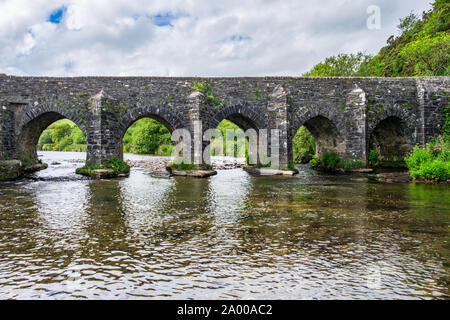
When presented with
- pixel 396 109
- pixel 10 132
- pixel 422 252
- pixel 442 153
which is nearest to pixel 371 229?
pixel 422 252

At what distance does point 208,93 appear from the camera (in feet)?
60.8

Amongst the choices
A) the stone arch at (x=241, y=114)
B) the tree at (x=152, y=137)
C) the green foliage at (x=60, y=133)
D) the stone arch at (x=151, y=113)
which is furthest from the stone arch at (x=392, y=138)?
the green foliage at (x=60, y=133)

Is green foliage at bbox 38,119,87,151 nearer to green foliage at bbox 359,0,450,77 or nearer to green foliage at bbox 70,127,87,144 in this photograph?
green foliage at bbox 70,127,87,144

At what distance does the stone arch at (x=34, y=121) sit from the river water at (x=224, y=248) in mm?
8627

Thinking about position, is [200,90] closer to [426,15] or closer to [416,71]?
[416,71]

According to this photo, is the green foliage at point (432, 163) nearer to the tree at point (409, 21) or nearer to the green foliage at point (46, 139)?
the tree at point (409, 21)

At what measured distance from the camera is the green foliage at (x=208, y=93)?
18.3m

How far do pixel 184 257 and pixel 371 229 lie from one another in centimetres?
375

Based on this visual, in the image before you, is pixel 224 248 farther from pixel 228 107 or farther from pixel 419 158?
pixel 228 107

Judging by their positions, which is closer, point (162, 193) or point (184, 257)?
point (184, 257)

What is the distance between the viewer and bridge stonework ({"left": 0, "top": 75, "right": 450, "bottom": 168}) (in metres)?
17.7

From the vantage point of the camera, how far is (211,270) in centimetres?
436

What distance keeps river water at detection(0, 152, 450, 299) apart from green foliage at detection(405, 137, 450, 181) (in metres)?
5.21

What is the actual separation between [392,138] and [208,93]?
1243cm
